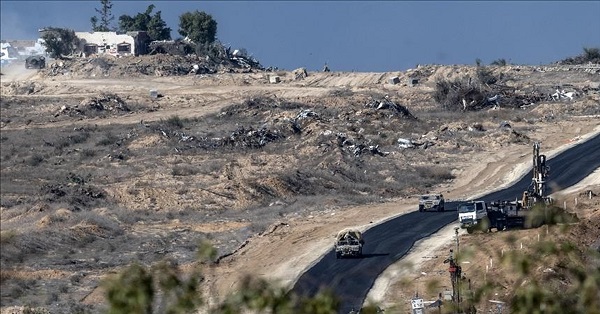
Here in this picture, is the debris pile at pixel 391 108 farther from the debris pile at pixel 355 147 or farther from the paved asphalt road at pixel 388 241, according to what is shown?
the paved asphalt road at pixel 388 241

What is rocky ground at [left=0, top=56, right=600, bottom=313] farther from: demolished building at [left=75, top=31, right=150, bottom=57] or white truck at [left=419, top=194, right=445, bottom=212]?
demolished building at [left=75, top=31, right=150, bottom=57]

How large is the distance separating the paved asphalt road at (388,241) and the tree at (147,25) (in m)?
74.5

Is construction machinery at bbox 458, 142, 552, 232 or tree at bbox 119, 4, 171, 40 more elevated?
tree at bbox 119, 4, 171, 40

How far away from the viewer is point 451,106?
289 ft

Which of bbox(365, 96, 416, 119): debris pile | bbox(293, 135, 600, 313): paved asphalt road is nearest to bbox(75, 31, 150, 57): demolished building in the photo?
bbox(365, 96, 416, 119): debris pile

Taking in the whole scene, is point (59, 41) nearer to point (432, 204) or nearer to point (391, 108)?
point (391, 108)

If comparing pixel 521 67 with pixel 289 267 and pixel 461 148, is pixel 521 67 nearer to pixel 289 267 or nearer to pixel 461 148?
pixel 461 148

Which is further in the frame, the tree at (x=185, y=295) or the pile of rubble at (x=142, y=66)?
the pile of rubble at (x=142, y=66)

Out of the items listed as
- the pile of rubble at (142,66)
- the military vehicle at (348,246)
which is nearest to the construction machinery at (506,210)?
the military vehicle at (348,246)

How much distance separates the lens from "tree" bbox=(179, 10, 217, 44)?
126m

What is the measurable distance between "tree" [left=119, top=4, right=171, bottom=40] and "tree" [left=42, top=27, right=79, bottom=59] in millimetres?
7371

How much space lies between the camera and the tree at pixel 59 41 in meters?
120

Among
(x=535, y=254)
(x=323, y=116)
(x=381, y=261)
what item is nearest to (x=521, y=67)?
(x=323, y=116)

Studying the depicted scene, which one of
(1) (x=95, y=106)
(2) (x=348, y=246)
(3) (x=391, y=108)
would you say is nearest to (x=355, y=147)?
(3) (x=391, y=108)
